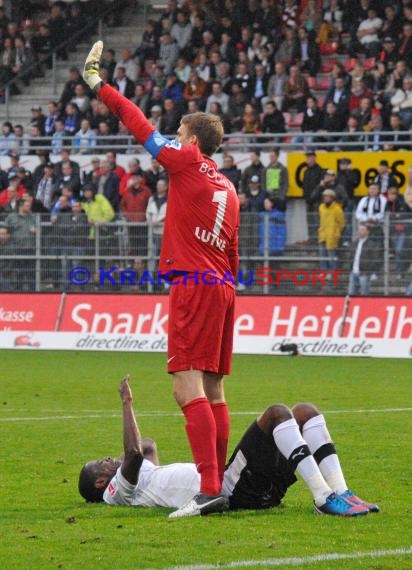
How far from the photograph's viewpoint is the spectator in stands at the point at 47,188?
28.9 meters

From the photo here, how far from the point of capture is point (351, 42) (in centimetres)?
3022

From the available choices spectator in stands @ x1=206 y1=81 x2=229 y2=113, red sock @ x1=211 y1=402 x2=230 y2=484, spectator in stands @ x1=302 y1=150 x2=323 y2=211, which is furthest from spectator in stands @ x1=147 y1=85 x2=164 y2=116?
red sock @ x1=211 y1=402 x2=230 y2=484

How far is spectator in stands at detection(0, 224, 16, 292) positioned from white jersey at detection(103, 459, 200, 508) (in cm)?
1818

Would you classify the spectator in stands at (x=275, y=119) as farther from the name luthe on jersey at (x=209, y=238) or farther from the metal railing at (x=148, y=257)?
the name luthe on jersey at (x=209, y=238)

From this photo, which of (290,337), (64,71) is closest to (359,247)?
(290,337)

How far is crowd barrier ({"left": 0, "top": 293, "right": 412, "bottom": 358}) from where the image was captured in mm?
22766

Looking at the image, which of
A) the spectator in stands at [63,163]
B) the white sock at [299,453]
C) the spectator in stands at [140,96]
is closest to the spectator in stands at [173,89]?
the spectator in stands at [140,96]

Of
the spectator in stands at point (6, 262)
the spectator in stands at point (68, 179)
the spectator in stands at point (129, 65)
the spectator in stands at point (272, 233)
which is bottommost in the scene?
the spectator in stands at point (6, 262)

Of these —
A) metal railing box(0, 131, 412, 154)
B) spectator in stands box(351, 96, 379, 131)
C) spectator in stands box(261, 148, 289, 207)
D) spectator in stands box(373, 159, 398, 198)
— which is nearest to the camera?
spectator in stands box(373, 159, 398, 198)

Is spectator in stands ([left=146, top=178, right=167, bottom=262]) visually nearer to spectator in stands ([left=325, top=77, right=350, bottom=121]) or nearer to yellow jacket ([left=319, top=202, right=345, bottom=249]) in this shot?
yellow jacket ([left=319, top=202, right=345, bottom=249])

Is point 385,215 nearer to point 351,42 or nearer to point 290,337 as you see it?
point 290,337

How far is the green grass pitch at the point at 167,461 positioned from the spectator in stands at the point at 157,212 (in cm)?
481

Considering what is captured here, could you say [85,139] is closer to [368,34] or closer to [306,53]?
[306,53]

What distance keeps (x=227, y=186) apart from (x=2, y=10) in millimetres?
31584
